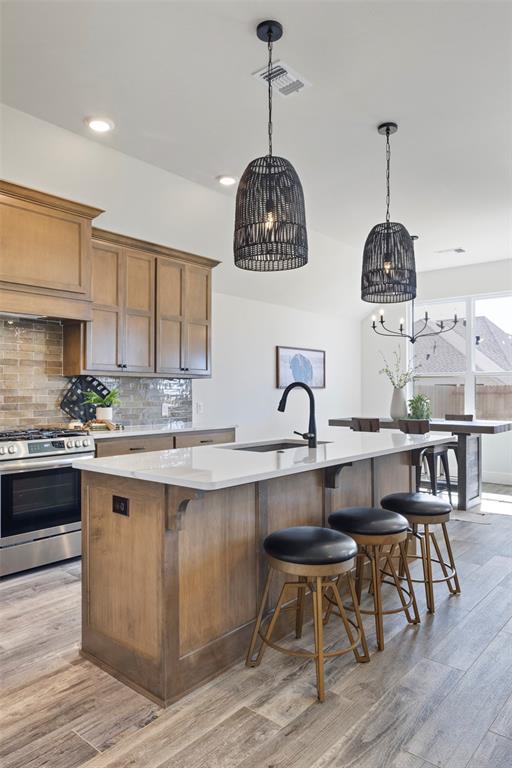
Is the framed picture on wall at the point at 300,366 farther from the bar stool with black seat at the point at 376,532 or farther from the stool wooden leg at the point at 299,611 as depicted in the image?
the stool wooden leg at the point at 299,611

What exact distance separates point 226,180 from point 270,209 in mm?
2078

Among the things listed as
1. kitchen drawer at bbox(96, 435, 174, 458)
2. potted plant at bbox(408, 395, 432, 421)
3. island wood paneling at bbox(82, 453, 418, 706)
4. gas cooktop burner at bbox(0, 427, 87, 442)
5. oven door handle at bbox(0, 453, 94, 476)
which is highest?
potted plant at bbox(408, 395, 432, 421)

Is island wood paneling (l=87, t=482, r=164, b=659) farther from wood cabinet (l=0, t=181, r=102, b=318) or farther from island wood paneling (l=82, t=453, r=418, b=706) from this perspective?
wood cabinet (l=0, t=181, r=102, b=318)

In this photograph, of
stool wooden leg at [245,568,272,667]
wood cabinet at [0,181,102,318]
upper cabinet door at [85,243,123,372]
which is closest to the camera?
stool wooden leg at [245,568,272,667]

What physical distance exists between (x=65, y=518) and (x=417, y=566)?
2517 mm

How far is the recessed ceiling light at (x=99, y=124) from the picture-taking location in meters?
3.23

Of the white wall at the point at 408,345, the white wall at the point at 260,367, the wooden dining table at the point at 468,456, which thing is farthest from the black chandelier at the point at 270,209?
the white wall at the point at 408,345

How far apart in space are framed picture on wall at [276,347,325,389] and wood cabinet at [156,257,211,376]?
1.63 meters

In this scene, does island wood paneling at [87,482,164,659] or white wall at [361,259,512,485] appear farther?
white wall at [361,259,512,485]

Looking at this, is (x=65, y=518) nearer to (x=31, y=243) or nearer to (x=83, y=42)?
(x=31, y=243)

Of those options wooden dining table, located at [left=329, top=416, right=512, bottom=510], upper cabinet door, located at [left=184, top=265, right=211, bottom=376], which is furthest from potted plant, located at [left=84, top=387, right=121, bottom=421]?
wooden dining table, located at [left=329, top=416, right=512, bottom=510]

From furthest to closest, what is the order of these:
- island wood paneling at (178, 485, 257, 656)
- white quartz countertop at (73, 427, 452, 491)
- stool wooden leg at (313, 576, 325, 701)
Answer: island wood paneling at (178, 485, 257, 656) < stool wooden leg at (313, 576, 325, 701) < white quartz countertop at (73, 427, 452, 491)

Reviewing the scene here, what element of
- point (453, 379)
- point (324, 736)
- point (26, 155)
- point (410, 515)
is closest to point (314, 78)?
point (26, 155)

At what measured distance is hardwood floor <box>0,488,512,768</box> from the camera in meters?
1.72
